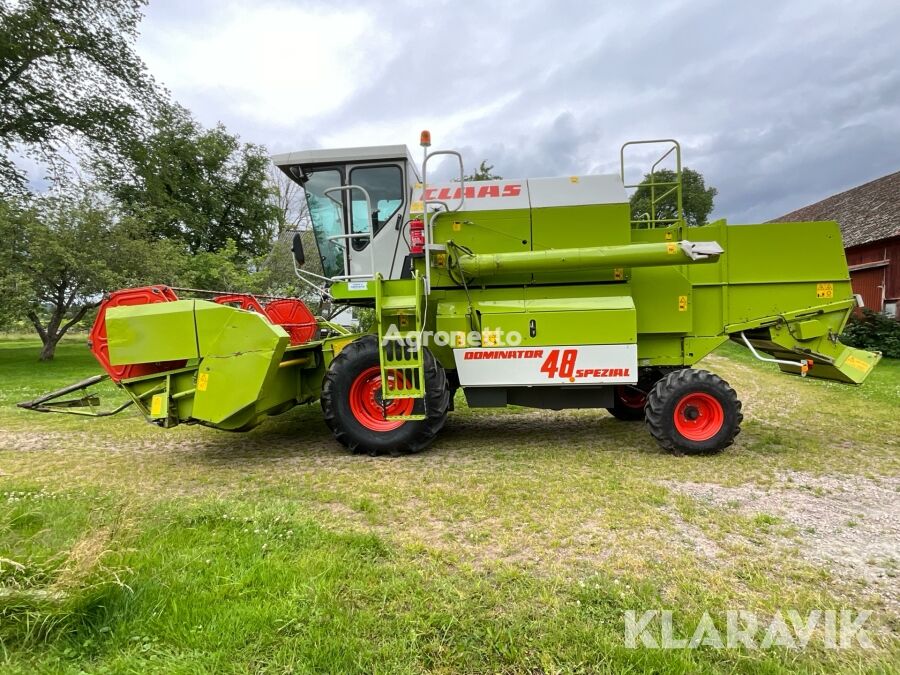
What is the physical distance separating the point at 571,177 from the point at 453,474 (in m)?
3.26

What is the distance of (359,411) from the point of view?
16.4ft

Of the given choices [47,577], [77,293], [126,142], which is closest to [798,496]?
[47,577]

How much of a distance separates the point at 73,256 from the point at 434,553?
18351 millimetres

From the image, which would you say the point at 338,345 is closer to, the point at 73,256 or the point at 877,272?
the point at 73,256

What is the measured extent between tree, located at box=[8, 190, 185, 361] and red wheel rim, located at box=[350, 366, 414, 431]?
49.9ft

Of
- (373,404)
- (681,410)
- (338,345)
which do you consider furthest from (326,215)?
(681,410)

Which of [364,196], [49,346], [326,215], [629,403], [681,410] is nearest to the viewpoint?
[681,410]

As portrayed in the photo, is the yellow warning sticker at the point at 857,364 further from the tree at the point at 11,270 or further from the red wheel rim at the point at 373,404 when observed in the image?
the tree at the point at 11,270

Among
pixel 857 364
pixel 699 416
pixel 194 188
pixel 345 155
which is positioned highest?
pixel 194 188

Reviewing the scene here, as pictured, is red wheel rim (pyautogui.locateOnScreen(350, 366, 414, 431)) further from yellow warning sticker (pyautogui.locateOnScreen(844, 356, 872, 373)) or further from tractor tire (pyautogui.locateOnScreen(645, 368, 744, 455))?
yellow warning sticker (pyautogui.locateOnScreen(844, 356, 872, 373))

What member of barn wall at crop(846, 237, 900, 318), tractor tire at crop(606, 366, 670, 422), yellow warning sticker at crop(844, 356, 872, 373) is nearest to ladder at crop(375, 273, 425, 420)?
tractor tire at crop(606, 366, 670, 422)

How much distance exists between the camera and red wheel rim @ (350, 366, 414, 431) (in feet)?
16.2

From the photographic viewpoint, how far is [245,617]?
2.14 m

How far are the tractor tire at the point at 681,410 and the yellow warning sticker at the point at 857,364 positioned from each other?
1412 mm
